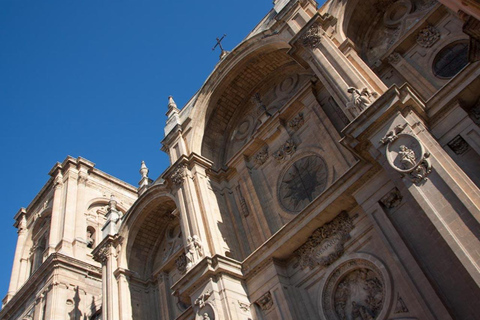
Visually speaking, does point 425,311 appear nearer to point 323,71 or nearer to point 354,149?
point 354,149

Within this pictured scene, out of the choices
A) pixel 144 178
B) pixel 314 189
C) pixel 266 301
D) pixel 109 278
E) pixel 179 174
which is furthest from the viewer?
pixel 144 178

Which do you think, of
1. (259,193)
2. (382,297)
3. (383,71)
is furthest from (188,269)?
(383,71)

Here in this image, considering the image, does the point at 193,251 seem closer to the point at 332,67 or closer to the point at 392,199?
the point at 392,199

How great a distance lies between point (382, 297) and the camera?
12.1 metres

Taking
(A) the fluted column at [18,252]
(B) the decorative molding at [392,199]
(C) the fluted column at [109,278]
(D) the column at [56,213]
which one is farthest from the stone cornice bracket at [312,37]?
(A) the fluted column at [18,252]

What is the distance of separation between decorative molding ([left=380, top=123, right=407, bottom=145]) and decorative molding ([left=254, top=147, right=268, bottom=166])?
683cm

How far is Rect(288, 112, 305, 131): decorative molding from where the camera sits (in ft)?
56.1

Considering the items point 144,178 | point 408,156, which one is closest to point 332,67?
point 408,156

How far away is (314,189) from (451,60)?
18.0ft

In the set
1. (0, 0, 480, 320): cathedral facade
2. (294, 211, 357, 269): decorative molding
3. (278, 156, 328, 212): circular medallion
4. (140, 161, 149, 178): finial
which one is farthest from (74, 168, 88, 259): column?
(294, 211, 357, 269): decorative molding

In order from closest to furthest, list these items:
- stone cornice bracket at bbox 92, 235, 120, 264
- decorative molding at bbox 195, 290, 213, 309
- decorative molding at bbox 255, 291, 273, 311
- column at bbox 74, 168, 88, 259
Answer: decorative molding at bbox 255, 291, 273, 311 → decorative molding at bbox 195, 290, 213, 309 → stone cornice bracket at bbox 92, 235, 120, 264 → column at bbox 74, 168, 88, 259

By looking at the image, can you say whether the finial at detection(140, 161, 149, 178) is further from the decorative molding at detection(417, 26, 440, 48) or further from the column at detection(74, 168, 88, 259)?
the decorative molding at detection(417, 26, 440, 48)

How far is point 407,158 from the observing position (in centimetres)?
1082

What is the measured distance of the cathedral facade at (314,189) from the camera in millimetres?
10820
